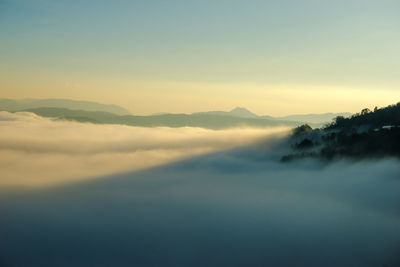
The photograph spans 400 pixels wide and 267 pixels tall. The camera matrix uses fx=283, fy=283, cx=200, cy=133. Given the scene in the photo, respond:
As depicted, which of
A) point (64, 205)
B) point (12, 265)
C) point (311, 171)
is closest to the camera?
point (12, 265)

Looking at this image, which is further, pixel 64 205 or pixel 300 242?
pixel 64 205

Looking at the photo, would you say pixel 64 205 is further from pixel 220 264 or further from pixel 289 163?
pixel 289 163

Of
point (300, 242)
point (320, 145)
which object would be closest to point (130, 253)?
point (300, 242)

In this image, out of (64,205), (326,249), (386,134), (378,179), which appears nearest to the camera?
(326,249)

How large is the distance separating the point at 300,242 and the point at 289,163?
8208 cm

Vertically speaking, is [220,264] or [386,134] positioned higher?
[386,134]

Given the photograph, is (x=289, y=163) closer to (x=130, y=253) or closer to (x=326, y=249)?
(x=326, y=249)

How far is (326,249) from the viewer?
7338 cm

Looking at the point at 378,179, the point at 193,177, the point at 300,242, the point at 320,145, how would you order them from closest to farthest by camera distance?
the point at 300,242 < the point at 378,179 < the point at 320,145 < the point at 193,177

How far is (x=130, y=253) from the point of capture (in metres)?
103

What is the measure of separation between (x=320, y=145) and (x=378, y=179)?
4813 centimetres

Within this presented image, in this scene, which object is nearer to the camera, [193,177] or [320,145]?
[320,145]

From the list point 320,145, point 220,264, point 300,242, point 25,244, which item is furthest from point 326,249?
point 25,244

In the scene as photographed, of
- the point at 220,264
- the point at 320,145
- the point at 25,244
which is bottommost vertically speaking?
the point at 25,244
